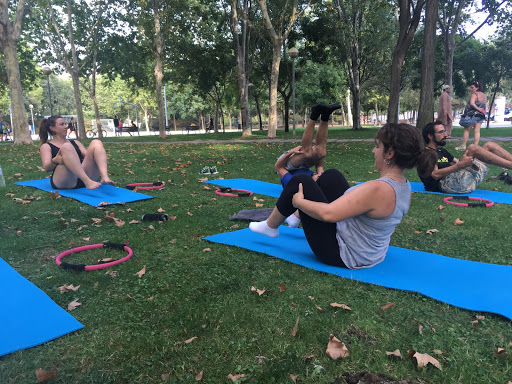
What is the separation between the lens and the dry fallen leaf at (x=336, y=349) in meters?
2.15

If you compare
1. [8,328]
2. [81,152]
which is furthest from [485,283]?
[81,152]

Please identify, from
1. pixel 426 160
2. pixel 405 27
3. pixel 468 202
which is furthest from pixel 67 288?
Answer: pixel 405 27

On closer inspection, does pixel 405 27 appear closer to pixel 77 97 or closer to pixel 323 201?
pixel 323 201

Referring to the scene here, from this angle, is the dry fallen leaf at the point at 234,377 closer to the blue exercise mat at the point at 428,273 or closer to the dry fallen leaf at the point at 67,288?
the blue exercise mat at the point at 428,273

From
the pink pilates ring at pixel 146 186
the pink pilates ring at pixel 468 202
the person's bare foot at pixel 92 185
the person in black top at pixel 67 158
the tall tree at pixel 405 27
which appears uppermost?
the tall tree at pixel 405 27

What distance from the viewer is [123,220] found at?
5059 millimetres

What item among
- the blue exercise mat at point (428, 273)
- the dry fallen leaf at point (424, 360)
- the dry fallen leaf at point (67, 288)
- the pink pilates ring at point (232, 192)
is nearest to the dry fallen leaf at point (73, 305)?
the dry fallen leaf at point (67, 288)

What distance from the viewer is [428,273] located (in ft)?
10.6

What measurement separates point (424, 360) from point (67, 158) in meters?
5.96

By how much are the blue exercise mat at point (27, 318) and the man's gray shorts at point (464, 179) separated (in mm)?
6396

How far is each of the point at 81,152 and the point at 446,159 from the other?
22.1ft

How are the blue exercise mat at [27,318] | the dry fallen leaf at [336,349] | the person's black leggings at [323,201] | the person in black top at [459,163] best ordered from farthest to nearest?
the person in black top at [459,163]
the person's black leggings at [323,201]
the blue exercise mat at [27,318]
the dry fallen leaf at [336,349]

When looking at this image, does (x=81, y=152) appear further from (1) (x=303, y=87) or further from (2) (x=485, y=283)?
(1) (x=303, y=87)

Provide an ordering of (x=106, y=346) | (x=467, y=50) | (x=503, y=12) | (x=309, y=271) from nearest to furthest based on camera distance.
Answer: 1. (x=106, y=346)
2. (x=309, y=271)
3. (x=503, y=12)
4. (x=467, y=50)
